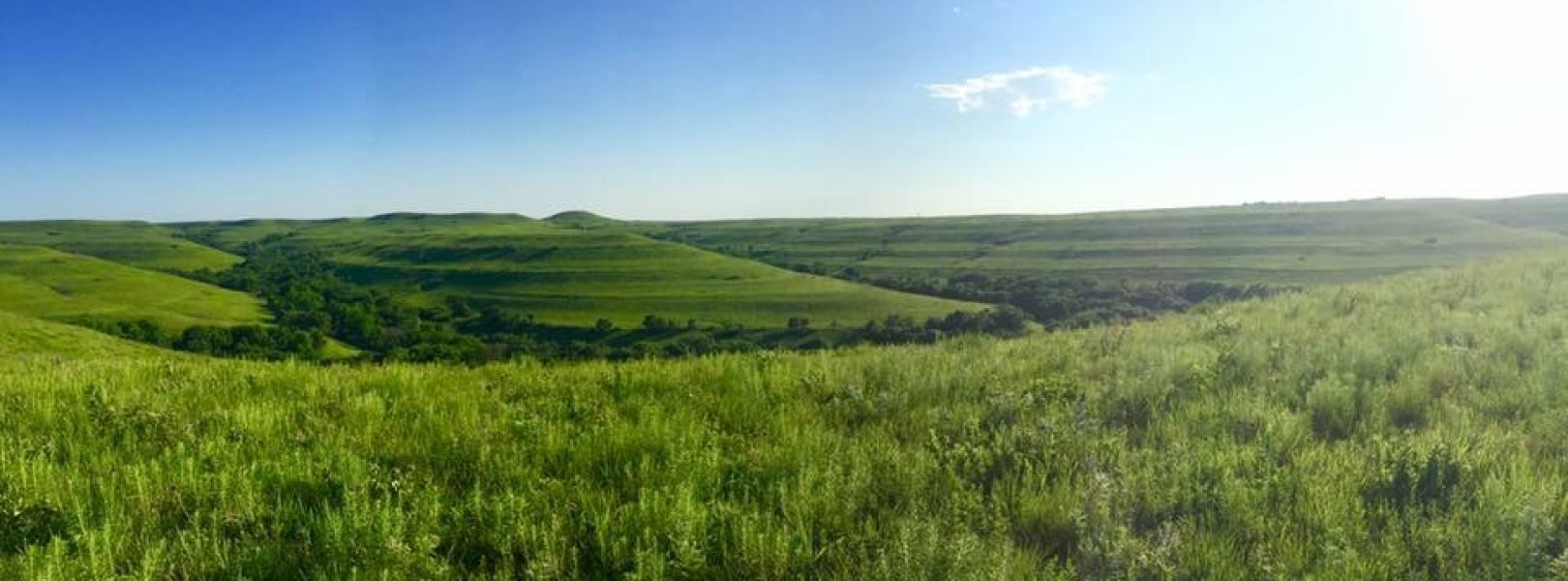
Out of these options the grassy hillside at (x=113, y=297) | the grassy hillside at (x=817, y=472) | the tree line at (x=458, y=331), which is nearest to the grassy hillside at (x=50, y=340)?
the grassy hillside at (x=817, y=472)

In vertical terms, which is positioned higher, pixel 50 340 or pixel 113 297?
pixel 50 340

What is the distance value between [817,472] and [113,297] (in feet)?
703

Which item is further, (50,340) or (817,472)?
(50,340)

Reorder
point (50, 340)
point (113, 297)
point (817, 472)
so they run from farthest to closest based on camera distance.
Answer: point (113, 297), point (50, 340), point (817, 472)

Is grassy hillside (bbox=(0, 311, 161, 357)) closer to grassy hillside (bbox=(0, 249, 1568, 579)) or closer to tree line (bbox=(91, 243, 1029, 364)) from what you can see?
grassy hillside (bbox=(0, 249, 1568, 579))

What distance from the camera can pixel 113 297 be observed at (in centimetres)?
16600

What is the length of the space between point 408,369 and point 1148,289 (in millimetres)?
168002

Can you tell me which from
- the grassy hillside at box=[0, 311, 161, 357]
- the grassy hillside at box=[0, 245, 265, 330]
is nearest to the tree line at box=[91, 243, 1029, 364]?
the grassy hillside at box=[0, 245, 265, 330]

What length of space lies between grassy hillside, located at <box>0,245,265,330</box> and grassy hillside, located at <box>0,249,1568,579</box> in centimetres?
16487

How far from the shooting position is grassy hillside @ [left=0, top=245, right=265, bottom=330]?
141913mm

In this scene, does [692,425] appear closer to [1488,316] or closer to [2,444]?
Result: [2,444]

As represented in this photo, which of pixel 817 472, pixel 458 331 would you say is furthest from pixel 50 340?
pixel 458 331

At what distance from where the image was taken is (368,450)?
568 cm

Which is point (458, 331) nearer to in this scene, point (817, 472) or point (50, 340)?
point (50, 340)
